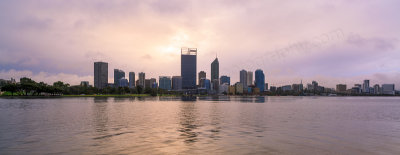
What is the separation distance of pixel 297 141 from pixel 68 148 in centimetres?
2456

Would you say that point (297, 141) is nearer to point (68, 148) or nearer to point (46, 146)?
point (68, 148)

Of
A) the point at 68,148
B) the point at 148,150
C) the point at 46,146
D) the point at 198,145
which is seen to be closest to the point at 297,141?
the point at 198,145

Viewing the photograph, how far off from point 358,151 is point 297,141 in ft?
20.4

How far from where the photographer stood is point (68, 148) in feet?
85.3

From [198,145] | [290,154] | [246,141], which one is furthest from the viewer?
[246,141]

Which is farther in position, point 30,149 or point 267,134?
point 267,134

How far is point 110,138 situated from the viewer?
31562mm

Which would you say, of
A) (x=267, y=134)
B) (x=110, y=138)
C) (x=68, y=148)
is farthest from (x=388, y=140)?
(x=68, y=148)

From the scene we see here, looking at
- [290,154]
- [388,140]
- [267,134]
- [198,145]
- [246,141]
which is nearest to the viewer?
[290,154]

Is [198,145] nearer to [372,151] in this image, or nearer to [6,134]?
[372,151]

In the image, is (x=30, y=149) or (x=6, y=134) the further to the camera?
(x=6, y=134)

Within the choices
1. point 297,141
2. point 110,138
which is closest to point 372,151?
point 297,141

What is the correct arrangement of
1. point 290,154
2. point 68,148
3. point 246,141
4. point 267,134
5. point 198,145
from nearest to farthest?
point 290,154, point 68,148, point 198,145, point 246,141, point 267,134

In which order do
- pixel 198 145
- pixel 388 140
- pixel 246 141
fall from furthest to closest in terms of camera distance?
1. pixel 388 140
2. pixel 246 141
3. pixel 198 145
